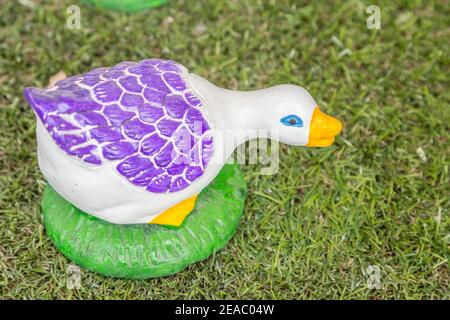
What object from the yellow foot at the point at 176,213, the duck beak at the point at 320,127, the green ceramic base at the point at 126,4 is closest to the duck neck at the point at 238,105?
the duck beak at the point at 320,127

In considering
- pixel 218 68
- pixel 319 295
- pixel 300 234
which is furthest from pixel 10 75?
pixel 319 295

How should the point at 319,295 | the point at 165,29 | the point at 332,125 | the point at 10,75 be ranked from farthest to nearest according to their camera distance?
the point at 165,29 < the point at 10,75 < the point at 319,295 < the point at 332,125

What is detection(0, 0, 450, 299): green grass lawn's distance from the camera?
242cm

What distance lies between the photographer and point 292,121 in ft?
7.09

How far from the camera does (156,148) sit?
1991 millimetres

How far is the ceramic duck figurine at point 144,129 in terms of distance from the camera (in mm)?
1949

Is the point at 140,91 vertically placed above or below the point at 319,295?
above
